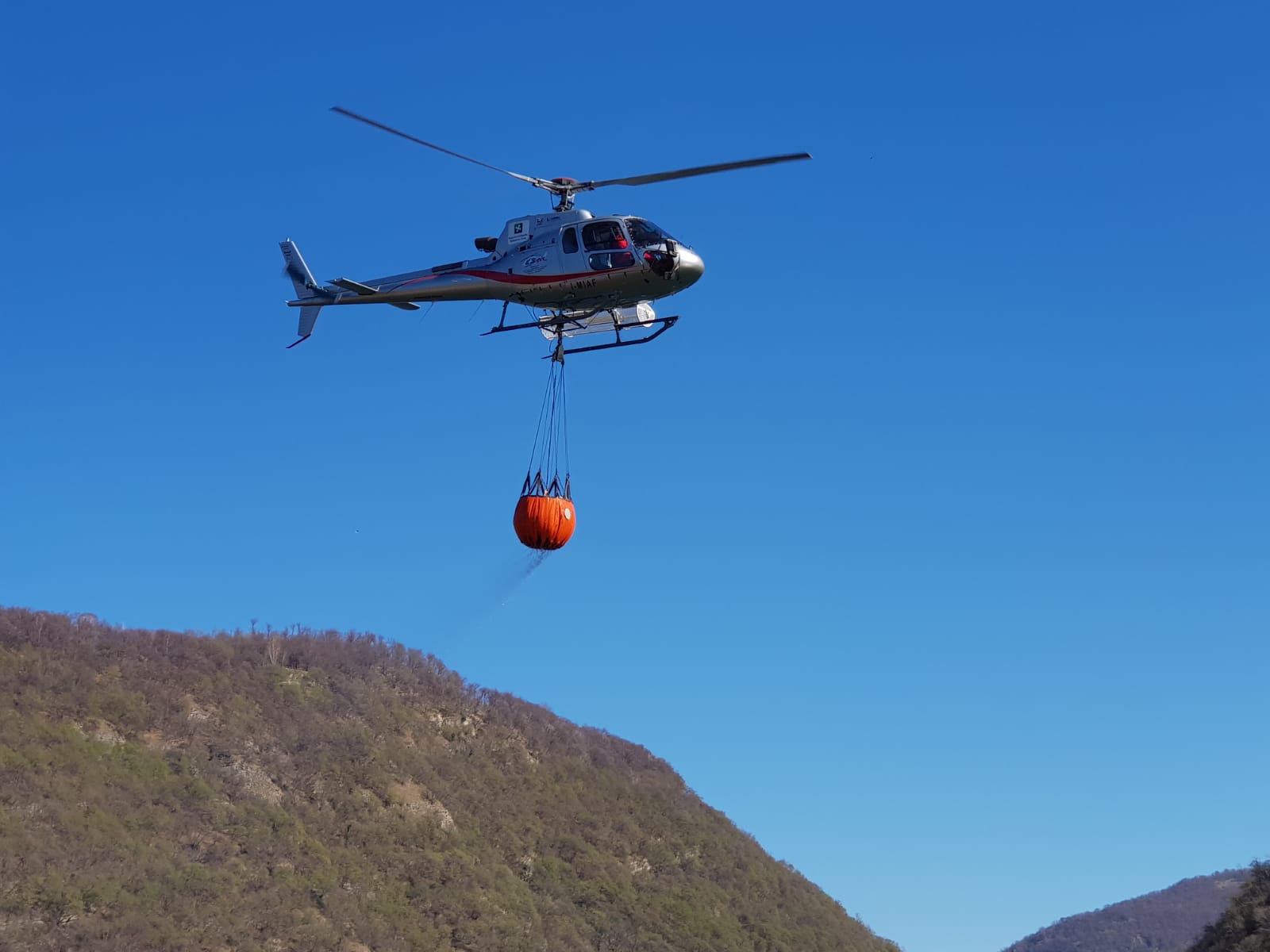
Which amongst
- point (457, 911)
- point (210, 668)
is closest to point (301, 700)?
point (210, 668)

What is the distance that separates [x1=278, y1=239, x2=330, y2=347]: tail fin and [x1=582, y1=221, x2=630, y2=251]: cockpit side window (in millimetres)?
8182

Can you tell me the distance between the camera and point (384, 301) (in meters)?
33.8

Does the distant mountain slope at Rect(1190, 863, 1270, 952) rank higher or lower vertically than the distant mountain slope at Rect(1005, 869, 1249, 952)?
lower

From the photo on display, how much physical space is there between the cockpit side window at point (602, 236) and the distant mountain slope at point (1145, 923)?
95131 millimetres

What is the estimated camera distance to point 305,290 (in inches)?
1438

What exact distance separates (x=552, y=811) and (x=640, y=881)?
4.10 m

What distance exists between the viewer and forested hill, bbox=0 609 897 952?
39312 millimetres

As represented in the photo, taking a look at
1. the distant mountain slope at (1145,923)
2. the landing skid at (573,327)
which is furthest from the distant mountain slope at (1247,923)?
the distant mountain slope at (1145,923)

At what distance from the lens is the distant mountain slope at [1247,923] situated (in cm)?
3153

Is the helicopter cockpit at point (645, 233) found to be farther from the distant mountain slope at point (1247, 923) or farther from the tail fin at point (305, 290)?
the distant mountain slope at point (1247, 923)

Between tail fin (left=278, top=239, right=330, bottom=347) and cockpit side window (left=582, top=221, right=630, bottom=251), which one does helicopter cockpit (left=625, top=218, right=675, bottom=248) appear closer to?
cockpit side window (left=582, top=221, right=630, bottom=251)

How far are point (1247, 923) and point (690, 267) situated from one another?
60.2ft

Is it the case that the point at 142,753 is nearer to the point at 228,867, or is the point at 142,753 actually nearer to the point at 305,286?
the point at 228,867

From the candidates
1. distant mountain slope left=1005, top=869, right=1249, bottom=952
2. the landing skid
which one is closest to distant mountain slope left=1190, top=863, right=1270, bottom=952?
the landing skid
